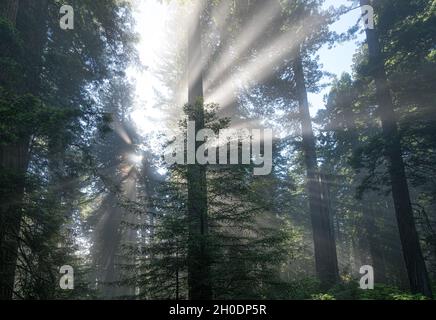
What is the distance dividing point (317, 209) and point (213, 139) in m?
8.59

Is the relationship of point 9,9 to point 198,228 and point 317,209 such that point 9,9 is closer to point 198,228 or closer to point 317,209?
point 198,228

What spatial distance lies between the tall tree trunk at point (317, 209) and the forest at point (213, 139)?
0.21 ft

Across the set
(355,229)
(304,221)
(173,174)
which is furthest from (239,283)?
(304,221)

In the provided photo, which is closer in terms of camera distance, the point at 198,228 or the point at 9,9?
the point at 198,228

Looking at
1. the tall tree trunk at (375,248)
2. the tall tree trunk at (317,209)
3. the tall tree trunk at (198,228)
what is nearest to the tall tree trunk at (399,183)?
the tall tree trunk at (317,209)

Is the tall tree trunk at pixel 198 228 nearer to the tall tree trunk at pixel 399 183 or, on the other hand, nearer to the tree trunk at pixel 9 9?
the tree trunk at pixel 9 9

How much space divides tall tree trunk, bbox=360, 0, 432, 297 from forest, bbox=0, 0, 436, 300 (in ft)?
0.17

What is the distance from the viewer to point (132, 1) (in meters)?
14.7

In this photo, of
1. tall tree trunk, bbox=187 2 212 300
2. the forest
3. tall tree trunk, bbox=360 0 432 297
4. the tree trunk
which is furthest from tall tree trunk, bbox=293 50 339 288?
the tree trunk

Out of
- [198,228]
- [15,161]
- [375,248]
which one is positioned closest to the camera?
[198,228]

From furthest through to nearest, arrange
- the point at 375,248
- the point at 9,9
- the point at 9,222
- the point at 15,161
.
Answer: the point at 375,248, the point at 15,161, the point at 9,9, the point at 9,222

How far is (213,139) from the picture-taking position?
29.3 ft

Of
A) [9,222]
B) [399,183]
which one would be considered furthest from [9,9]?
[399,183]
